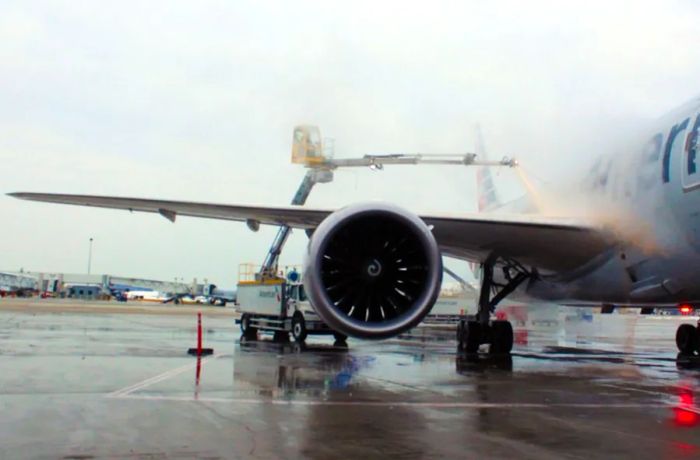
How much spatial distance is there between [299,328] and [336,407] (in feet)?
39.3

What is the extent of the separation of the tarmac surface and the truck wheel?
18.5 feet

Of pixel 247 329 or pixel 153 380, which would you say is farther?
pixel 247 329

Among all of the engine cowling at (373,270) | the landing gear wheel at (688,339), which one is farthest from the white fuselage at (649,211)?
the engine cowling at (373,270)

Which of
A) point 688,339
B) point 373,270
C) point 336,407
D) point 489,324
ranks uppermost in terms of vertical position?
point 373,270

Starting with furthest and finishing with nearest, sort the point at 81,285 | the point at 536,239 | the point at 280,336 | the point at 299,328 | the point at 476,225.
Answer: the point at 81,285
the point at 280,336
the point at 299,328
the point at 536,239
the point at 476,225

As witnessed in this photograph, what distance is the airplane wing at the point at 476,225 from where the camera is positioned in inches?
431

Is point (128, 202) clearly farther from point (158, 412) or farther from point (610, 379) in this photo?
point (610, 379)

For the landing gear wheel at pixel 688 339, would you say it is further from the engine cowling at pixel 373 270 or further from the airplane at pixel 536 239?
the engine cowling at pixel 373 270

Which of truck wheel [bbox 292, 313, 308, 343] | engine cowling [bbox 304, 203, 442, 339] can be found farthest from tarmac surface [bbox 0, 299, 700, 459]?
truck wheel [bbox 292, 313, 308, 343]

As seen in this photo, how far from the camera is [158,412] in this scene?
21.8 feet

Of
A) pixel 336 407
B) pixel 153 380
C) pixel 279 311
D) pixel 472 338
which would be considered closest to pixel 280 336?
pixel 279 311

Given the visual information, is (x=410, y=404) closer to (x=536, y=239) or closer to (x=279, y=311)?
(x=536, y=239)

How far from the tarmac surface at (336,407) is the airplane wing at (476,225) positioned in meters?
1.89

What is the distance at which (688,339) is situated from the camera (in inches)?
594
